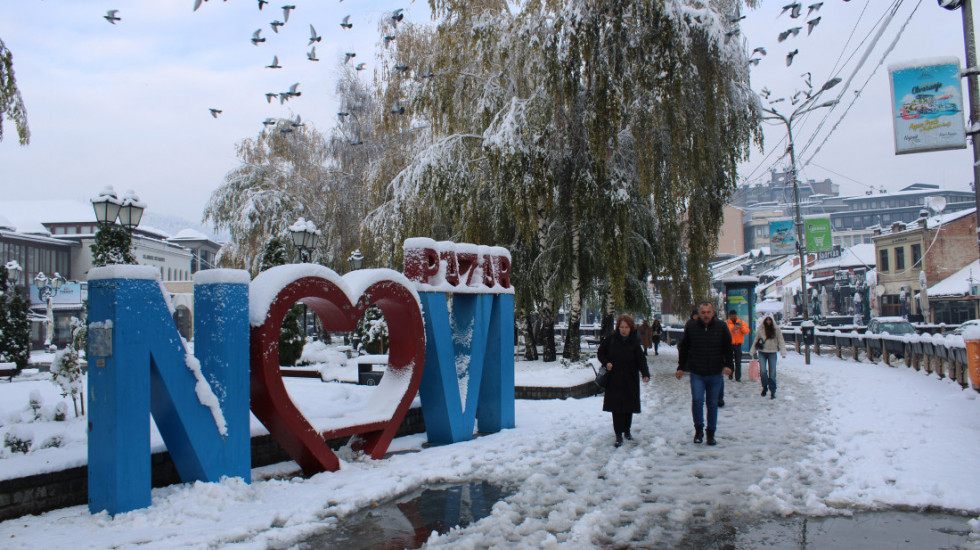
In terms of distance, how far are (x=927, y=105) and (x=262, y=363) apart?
28.9 feet

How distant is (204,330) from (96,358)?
96cm

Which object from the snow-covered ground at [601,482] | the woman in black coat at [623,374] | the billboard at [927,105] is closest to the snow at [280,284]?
the snow-covered ground at [601,482]

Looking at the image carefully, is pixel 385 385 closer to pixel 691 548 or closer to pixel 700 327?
pixel 700 327

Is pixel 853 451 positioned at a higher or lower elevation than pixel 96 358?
lower

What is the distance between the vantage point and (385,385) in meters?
8.15

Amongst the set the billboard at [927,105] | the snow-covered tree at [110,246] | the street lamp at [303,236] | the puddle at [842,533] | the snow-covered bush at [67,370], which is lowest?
the puddle at [842,533]

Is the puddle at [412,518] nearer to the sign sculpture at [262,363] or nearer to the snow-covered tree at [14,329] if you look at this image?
the sign sculpture at [262,363]

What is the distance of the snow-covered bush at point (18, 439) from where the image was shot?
20.1ft

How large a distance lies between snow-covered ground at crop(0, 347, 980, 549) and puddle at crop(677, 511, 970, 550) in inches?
5.9

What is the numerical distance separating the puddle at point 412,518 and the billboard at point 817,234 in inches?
1049

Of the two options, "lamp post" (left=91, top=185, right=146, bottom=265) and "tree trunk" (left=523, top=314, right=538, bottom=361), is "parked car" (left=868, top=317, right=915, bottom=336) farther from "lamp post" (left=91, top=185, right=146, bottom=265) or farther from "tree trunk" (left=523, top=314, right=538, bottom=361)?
"lamp post" (left=91, top=185, right=146, bottom=265)

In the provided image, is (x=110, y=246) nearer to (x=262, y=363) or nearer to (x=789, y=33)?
(x=262, y=363)

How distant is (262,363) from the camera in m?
6.46

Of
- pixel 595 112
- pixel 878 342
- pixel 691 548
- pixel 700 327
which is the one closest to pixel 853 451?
pixel 700 327
